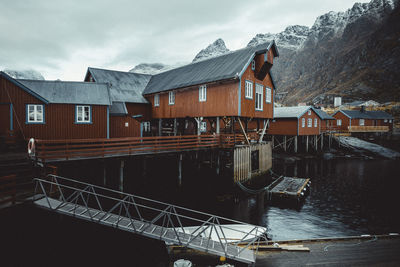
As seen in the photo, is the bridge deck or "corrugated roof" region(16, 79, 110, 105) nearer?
the bridge deck

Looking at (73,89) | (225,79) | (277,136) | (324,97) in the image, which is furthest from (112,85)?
(324,97)

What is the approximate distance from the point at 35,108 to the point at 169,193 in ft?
41.0

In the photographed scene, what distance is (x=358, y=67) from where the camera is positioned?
108500mm

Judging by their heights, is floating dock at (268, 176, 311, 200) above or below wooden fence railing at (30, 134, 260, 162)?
below

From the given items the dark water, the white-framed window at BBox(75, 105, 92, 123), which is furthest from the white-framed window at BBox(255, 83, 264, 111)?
the white-framed window at BBox(75, 105, 92, 123)

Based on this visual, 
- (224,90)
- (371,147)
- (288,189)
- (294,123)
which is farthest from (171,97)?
(371,147)

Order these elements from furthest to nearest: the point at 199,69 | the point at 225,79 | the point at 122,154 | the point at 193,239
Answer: the point at 199,69, the point at 225,79, the point at 122,154, the point at 193,239

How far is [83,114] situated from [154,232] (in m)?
14.0

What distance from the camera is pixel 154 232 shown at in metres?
9.30

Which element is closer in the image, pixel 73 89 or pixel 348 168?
pixel 73 89

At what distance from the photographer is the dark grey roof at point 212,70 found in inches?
800

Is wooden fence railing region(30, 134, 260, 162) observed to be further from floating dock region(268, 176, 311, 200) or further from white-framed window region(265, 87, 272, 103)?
white-framed window region(265, 87, 272, 103)

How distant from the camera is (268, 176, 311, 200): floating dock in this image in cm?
1814

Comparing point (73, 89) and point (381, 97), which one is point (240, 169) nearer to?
point (73, 89)
